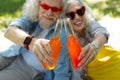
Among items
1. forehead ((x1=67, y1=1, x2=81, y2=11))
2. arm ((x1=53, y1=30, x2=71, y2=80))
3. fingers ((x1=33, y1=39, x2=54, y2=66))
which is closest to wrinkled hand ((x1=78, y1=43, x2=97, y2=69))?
fingers ((x1=33, y1=39, x2=54, y2=66))

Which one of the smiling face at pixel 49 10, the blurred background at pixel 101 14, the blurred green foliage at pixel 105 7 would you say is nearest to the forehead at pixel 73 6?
the smiling face at pixel 49 10

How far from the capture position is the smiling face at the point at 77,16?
3691 millimetres

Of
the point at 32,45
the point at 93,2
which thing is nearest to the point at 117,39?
the point at 93,2

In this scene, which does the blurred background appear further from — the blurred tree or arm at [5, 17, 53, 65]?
arm at [5, 17, 53, 65]

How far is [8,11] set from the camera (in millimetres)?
7504

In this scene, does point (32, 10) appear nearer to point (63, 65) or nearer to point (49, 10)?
point (49, 10)

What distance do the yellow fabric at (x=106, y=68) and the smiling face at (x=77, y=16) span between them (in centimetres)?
36

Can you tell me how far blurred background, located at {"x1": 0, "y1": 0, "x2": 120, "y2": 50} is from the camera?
6.51 metres

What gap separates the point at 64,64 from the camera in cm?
358

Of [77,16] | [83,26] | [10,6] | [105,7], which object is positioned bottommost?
[105,7]

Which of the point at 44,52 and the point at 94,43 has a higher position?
the point at 44,52

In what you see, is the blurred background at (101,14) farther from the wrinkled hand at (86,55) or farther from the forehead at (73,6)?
the wrinkled hand at (86,55)

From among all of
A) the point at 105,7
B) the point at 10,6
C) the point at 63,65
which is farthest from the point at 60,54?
the point at 105,7

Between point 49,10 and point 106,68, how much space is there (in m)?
0.80
